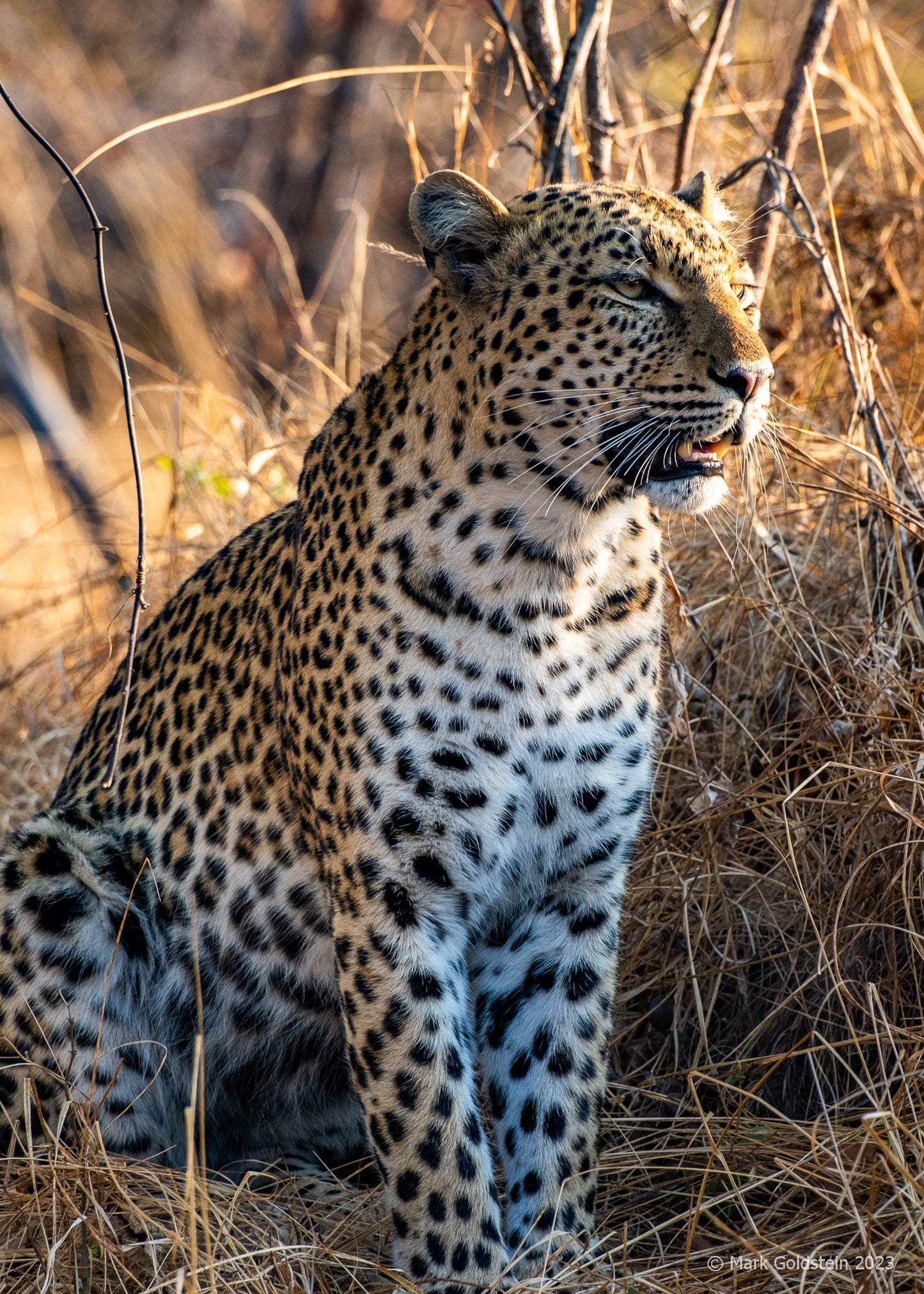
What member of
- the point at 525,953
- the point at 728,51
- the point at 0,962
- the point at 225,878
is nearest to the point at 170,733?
the point at 225,878

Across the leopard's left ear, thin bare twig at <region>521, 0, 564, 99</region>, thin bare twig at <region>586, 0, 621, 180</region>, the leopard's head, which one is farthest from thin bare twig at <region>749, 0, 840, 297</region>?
the leopard's head

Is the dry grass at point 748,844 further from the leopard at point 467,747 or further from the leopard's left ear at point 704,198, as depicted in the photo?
the leopard's left ear at point 704,198

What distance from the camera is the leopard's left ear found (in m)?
3.68

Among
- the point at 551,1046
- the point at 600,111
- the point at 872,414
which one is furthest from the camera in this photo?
the point at 600,111

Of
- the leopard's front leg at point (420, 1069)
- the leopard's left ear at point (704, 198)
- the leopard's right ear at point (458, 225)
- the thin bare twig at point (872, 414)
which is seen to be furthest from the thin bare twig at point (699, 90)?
the leopard's front leg at point (420, 1069)

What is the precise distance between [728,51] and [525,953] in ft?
15.1

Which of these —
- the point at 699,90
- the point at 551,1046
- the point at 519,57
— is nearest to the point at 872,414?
the point at 699,90

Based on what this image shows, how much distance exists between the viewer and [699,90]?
528cm

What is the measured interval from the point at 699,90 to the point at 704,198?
1838mm

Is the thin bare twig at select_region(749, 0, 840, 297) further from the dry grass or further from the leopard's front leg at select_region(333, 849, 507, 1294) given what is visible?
the leopard's front leg at select_region(333, 849, 507, 1294)

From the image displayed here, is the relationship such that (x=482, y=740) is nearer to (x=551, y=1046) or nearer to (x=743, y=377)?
(x=551, y=1046)

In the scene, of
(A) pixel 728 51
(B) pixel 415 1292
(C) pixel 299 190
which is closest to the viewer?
(B) pixel 415 1292

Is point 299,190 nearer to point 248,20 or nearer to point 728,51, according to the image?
point 248,20

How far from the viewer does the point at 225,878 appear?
3787 millimetres
